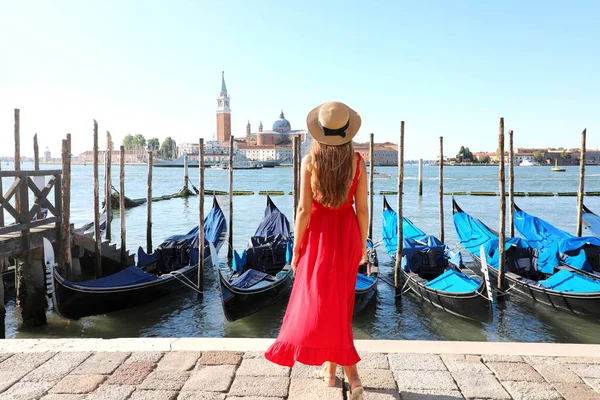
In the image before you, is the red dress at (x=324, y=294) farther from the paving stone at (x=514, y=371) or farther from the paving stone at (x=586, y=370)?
the paving stone at (x=586, y=370)

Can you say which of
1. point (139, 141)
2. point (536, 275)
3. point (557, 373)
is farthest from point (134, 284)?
point (139, 141)

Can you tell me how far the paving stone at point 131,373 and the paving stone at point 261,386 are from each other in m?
0.43

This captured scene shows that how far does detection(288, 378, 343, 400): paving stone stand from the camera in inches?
79.1

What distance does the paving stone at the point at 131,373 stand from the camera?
214 cm

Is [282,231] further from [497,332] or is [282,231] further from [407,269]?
Result: [497,332]

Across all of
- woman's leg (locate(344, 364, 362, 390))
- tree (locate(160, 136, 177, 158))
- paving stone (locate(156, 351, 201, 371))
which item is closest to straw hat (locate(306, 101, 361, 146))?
woman's leg (locate(344, 364, 362, 390))

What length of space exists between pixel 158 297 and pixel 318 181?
16.7ft

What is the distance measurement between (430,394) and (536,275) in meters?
5.74

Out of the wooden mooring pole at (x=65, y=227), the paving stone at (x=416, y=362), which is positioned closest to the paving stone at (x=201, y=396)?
the paving stone at (x=416, y=362)

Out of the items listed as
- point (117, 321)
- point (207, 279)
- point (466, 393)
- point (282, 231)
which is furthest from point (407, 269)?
point (466, 393)

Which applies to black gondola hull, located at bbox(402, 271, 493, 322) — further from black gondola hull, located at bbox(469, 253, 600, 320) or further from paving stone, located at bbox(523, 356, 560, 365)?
paving stone, located at bbox(523, 356, 560, 365)

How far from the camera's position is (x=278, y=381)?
7.06 feet

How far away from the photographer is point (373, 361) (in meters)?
2.35

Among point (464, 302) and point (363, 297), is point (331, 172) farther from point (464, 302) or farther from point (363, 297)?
point (363, 297)
